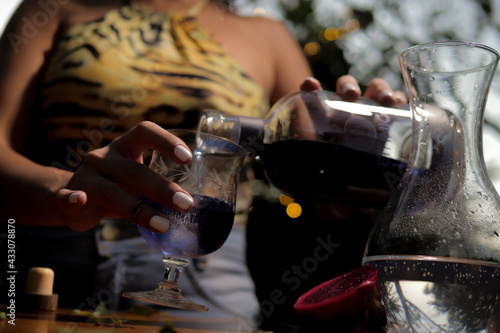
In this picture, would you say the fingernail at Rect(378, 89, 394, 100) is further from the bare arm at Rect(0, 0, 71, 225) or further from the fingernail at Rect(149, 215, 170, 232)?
the bare arm at Rect(0, 0, 71, 225)

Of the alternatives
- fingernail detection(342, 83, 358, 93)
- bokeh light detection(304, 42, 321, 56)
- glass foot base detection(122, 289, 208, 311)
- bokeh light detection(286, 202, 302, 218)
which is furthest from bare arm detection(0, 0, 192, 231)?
bokeh light detection(304, 42, 321, 56)

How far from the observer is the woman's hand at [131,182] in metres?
0.83

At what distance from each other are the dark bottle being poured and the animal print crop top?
601 mm

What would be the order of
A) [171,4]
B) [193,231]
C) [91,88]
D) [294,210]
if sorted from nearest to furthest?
[193,231] → [91,88] → [171,4] → [294,210]

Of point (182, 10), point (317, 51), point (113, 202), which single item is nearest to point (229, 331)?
point (113, 202)

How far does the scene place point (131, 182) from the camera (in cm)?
90

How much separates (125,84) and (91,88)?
11cm

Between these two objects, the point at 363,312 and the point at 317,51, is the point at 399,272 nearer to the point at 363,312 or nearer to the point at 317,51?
the point at 363,312

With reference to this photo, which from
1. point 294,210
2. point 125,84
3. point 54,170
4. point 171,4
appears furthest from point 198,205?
point 294,210

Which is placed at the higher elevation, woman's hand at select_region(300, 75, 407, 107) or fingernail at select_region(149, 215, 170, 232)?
woman's hand at select_region(300, 75, 407, 107)

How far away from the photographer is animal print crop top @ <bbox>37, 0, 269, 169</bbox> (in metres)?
1.54

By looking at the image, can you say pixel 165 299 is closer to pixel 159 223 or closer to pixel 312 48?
pixel 159 223

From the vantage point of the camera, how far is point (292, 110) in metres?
1.04

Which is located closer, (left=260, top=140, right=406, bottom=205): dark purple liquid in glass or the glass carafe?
the glass carafe
